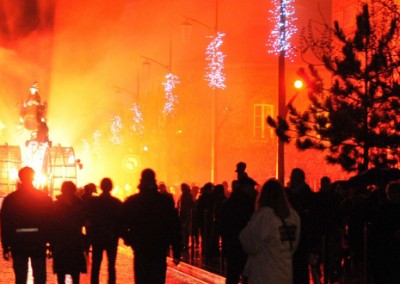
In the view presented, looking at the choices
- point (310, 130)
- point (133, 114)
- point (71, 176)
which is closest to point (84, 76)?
point (133, 114)

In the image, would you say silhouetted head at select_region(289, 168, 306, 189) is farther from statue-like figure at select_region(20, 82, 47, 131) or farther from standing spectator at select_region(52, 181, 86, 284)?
statue-like figure at select_region(20, 82, 47, 131)

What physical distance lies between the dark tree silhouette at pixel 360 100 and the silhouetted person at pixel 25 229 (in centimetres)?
679

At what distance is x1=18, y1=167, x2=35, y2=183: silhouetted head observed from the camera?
12.9 metres

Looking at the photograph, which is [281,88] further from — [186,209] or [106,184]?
[106,184]

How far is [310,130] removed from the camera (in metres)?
19.8

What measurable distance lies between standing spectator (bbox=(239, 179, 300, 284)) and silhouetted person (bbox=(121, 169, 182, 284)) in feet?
8.29

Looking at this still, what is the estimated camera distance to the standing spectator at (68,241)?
46.4 feet

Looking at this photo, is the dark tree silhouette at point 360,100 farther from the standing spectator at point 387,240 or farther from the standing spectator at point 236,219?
the standing spectator at point 387,240

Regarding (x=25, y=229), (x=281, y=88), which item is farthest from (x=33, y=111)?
(x=25, y=229)

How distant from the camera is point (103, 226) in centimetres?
1502

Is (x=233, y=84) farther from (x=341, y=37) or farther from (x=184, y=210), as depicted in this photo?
(x=341, y=37)

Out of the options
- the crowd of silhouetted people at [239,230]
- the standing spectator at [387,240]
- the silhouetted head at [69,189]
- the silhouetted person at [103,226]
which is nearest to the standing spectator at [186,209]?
the crowd of silhouetted people at [239,230]

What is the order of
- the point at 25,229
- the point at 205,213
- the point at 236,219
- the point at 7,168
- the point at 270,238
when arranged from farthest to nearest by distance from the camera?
1. the point at 7,168
2. the point at 205,213
3. the point at 236,219
4. the point at 25,229
5. the point at 270,238

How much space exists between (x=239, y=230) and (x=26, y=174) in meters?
2.74
